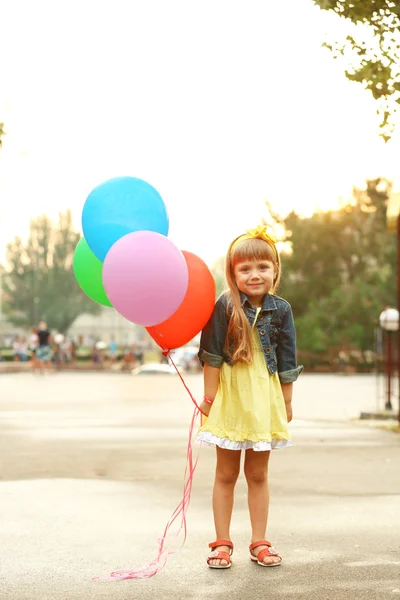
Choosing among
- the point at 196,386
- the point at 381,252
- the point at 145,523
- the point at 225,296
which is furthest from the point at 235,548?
the point at 381,252

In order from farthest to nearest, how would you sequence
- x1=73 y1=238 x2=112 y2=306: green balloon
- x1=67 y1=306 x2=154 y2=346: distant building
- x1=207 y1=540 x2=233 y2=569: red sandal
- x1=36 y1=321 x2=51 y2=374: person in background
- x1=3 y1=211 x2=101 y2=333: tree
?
x1=67 y1=306 x2=154 y2=346: distant building < x1=3 y1=211 x2=101 y2=333: tree < x1=36 y1=321 x2=51 y2=374: person in background < x1=73 y1=238 x2=112 y2=306: green balloon < x1=207 y1=540 x2=233 y2=569: red sandal

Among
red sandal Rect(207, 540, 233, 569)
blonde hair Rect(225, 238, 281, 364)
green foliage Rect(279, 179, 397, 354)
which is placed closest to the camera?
red sandal Rect(207, 540, 233, 569)

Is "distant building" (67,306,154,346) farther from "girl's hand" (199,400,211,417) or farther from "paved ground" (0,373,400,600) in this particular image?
"girl's hand" (199,400,211,417)

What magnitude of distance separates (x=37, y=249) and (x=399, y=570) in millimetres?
89345

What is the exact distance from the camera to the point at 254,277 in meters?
5.13

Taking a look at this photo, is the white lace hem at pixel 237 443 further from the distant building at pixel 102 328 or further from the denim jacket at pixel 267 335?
the distant building at pixel 102 328

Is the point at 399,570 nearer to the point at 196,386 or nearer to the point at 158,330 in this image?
the point at 158,330

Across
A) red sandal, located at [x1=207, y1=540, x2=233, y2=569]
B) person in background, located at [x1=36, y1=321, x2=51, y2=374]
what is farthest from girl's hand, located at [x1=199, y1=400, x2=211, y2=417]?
person in background, located at [x1=36, y1=321, x2=51, y2=374]

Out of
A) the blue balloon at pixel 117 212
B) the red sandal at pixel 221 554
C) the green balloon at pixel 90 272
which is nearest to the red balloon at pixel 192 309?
the blue balloon at pixel 117 212

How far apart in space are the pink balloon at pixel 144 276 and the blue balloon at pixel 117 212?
197 mm

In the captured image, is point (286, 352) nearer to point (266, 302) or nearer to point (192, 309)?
point (266, 302)

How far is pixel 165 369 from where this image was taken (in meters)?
41.8

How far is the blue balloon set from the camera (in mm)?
5090

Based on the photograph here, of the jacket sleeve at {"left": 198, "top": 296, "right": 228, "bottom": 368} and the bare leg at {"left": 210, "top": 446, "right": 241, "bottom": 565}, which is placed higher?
the jacket sleeve at {"left": 198, "top": 296, "right": 228, "bottom": 368}
